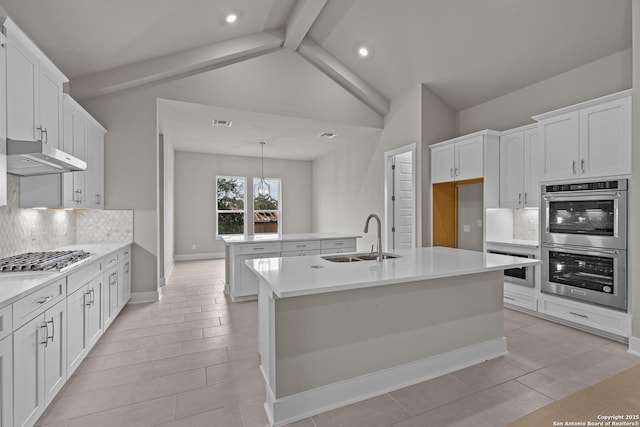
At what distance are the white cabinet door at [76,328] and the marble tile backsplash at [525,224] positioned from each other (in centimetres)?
503

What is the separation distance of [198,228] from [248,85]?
15.7ft

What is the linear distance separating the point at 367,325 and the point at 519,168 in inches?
125

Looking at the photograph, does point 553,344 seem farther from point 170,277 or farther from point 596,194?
point 170,277

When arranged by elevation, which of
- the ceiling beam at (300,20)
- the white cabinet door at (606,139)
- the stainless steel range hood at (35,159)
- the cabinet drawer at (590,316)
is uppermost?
the ceiling beam at (300,20)

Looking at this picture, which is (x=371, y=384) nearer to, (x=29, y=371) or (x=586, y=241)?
(x=29, y=371)

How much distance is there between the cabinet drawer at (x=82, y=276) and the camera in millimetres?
2279

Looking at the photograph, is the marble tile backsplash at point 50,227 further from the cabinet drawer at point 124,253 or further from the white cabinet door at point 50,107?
the white cabinet door at point 50,107

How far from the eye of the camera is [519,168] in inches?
159

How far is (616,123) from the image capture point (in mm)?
2928

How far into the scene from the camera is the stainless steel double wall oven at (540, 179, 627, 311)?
9.62 feet

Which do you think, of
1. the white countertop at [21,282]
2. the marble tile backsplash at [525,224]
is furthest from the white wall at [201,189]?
the marble tile backsplash at [525,224]

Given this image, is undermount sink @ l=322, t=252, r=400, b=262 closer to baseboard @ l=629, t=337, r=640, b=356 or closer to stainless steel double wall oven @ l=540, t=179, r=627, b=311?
stainless steel double wall oven @ l=540, t=179, r=627, b=311

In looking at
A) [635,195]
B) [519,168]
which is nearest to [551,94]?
[519,168]

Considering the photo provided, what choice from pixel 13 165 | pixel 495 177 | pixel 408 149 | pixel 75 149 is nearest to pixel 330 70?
pixel 408 149
